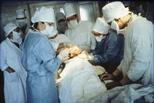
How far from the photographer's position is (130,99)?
2023mm

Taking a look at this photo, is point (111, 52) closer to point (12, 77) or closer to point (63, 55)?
point (63, 55)

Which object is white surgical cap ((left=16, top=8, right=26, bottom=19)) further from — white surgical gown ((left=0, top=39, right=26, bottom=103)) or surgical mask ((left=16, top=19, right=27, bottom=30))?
white surgical gown ((left=0, top=39, right=26, bottom=103))

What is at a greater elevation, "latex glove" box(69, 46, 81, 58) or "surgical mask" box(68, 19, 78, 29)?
"surgical mask" box(68, 19, 78, 29)

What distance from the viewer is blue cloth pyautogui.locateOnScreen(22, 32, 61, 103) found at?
2242mm

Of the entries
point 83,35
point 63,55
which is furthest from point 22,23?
point 63,55

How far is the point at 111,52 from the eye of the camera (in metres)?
2.71

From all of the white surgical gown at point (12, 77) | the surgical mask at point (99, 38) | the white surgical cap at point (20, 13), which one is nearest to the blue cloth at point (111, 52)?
the surgical mask at point (99, 38)

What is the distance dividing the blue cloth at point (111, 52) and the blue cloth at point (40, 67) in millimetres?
488

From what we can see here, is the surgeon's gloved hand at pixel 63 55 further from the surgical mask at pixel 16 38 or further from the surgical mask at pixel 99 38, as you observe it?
the surgical mask at pixel 16 38

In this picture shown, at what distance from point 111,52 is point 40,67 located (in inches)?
28.0

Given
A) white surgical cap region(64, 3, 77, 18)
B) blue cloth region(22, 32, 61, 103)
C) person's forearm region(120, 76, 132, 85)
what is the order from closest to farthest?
blue cloth region(22, 32, 61, 103)
person's forearm region(120, 76, 132, 85)
white surgical cap region(64, 3, 77, 18)

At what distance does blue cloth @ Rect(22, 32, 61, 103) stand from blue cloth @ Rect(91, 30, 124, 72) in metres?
0.49

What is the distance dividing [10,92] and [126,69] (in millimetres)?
1088

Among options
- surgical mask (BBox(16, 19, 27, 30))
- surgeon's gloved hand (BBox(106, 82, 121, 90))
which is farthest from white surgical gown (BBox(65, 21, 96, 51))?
surgeon's gloved hand (BBox(106, 82, 121, 90))
